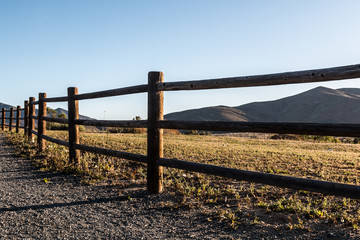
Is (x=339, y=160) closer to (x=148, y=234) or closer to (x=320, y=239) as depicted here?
(x=320, y=239)

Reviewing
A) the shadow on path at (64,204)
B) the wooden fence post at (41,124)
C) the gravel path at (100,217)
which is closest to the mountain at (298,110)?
the wooden fence post at (41,124)

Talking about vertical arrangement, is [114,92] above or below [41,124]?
above

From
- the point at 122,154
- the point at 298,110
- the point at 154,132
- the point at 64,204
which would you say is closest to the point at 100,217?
the point at 64,204

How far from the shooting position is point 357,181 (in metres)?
5.20

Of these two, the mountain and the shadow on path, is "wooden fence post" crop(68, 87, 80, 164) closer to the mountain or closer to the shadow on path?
the shadow on path

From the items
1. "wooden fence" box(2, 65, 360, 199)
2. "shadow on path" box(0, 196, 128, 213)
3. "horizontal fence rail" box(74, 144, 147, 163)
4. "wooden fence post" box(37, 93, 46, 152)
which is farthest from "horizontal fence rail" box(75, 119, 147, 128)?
"wooden fence post" box(37, 93, 46, 152)

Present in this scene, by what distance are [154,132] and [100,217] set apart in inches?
61.2

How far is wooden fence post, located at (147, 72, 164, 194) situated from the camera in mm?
4766

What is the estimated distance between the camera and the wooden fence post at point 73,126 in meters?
6.95

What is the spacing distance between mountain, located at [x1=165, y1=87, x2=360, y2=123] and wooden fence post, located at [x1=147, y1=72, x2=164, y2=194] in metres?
101

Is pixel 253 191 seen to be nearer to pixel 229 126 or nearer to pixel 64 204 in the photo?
pixel 229 126

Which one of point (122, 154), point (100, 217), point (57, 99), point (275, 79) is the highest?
point (57, 99)

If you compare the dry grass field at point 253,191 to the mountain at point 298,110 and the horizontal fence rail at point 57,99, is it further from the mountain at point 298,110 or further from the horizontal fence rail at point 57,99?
the mountain at point 298,110

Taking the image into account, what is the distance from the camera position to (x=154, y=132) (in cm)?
478
